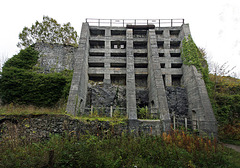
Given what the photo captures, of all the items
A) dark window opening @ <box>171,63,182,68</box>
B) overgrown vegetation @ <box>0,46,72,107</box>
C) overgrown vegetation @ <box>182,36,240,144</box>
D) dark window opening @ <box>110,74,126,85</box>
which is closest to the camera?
overgrown vegetation @ <box>182,36,240,144</box>

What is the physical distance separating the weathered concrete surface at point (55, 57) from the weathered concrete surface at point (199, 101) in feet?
46.1

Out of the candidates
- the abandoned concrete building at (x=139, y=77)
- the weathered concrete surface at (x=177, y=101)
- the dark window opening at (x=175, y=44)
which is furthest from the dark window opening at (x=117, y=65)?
the dark window opening at (x=175, y=44)

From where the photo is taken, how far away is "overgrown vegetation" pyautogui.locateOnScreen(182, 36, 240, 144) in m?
12.0

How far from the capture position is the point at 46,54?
18469 millimetres

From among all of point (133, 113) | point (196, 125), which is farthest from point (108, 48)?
point (196, 125)

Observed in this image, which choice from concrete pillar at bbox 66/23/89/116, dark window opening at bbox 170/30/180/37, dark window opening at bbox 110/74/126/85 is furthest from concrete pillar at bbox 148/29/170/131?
concrete pillar at bbox 66/23/89/116

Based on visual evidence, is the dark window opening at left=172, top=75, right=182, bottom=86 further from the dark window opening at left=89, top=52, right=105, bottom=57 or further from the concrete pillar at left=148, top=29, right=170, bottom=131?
the dark window opening at left=89, top=52, right=105, bottom=57

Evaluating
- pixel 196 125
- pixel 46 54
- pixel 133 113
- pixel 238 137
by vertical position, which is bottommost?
pixel 238 137

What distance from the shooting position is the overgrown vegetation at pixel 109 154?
438cm

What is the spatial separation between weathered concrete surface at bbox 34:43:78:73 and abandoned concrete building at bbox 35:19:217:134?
162 mm

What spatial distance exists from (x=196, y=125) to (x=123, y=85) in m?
8.40

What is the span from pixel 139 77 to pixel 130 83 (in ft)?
12.3

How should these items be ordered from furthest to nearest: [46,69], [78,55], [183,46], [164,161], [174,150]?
[46,69] → [183,46] → [78,55] → [174,150] → [164,161]

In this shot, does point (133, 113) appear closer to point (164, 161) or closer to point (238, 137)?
point (164, 161)
